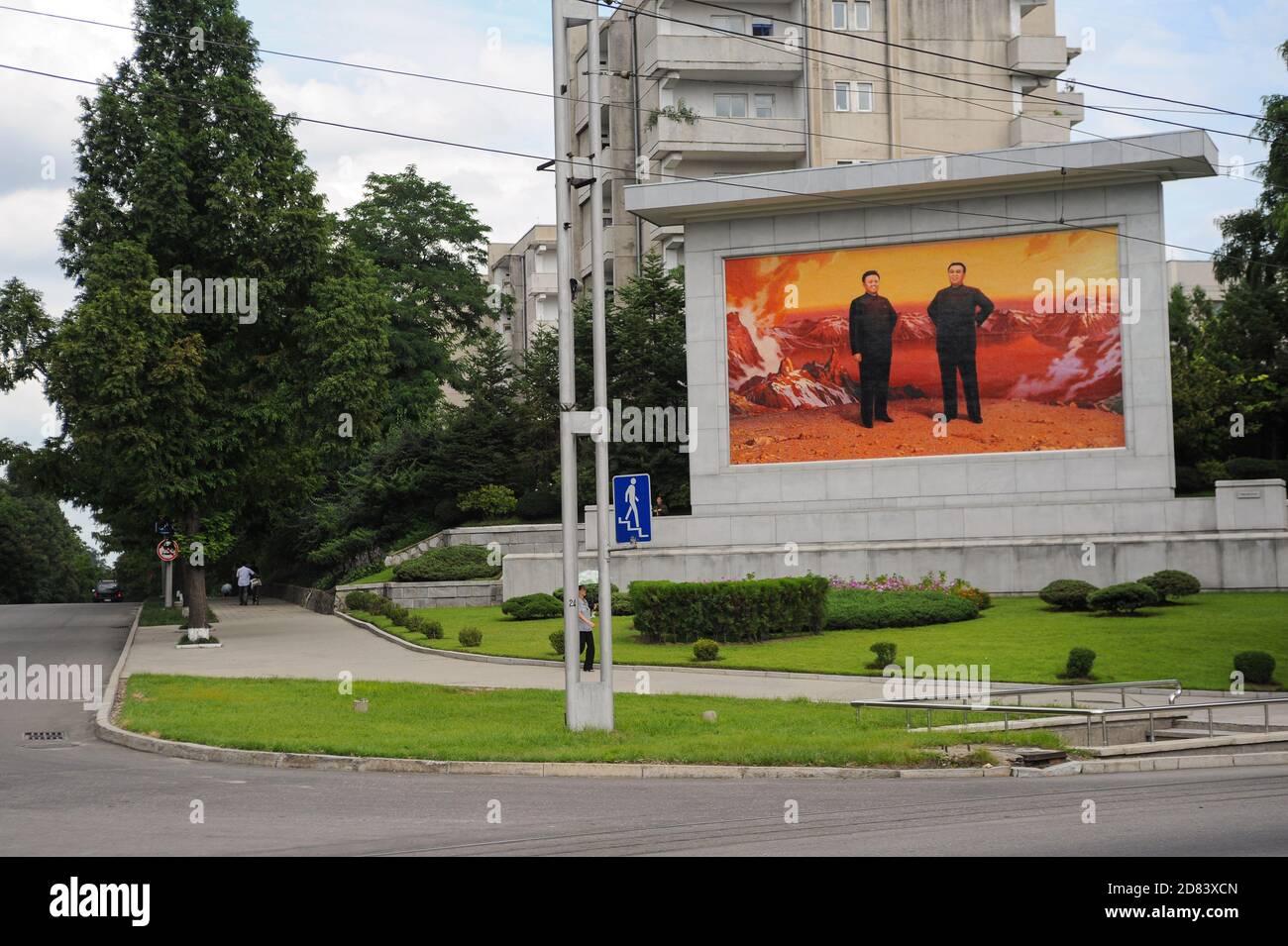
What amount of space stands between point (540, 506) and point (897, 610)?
894 inches

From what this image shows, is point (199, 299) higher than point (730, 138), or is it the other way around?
point (730, 138)

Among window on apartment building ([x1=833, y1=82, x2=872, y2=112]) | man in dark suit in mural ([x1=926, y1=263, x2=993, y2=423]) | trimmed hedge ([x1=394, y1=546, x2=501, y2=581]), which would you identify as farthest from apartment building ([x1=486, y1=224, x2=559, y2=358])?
man in dark suit in mural ([x1=926, y1=263, x2=993, y2=423])

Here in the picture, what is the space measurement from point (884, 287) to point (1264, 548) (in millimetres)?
12952

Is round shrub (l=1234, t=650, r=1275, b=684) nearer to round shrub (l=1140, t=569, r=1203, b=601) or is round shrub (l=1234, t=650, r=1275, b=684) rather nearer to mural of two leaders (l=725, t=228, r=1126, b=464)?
round shrub (l=1140, t=569, r=1203, b=601)

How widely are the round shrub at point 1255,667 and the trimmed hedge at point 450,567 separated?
27.6m

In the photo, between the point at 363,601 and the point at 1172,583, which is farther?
the point at 363,601

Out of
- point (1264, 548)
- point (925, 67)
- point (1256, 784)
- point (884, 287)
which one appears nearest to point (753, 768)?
point (1256, 784)

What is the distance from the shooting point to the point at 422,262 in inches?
2621

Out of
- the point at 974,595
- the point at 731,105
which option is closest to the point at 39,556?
the point at 731,105

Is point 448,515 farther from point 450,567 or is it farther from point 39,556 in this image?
point 39,556

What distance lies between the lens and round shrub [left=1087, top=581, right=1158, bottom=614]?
30453mm

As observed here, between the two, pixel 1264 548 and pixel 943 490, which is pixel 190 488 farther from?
pixel 1264 548

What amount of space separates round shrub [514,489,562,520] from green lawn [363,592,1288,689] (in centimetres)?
1796

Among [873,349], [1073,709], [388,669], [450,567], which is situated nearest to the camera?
[1073,709]
